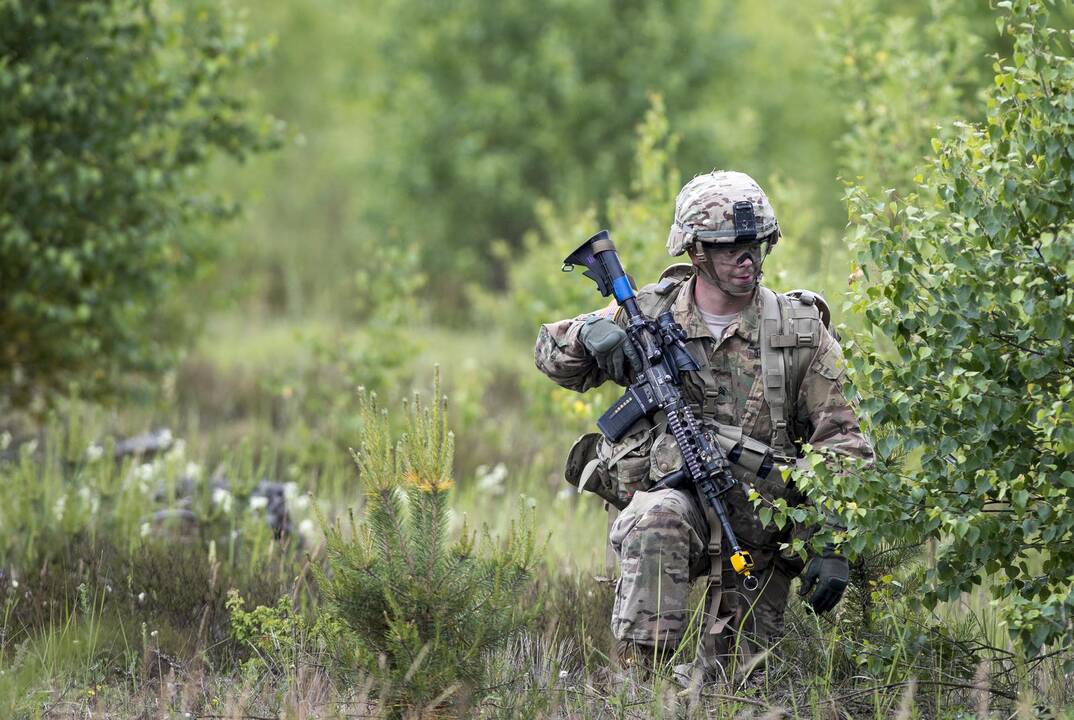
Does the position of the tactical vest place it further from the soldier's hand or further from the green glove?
the green glove

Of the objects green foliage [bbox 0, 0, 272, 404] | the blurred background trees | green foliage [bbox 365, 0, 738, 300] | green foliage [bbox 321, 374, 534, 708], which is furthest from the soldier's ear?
green foliage [bbox 365, 0, 738, 300]

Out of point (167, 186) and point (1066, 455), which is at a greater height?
point (167, 186)

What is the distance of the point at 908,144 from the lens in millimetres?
7633

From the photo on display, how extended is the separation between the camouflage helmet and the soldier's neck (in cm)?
20

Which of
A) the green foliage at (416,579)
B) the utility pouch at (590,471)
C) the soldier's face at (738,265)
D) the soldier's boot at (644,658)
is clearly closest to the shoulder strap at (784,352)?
the soldier's face at (738,265)

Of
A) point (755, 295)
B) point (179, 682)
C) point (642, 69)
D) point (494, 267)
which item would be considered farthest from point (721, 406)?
point (494, 267)

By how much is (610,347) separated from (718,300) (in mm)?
474

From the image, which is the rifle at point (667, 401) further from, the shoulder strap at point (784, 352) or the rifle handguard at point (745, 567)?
the shoulder strap at point (784, 352)

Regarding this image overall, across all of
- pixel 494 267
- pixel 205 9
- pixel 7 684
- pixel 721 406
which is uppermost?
pixel 494 267

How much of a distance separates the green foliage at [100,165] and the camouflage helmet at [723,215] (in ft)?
13.8

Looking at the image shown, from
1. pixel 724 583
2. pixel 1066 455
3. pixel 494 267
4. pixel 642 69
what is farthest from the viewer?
pixel 494 267

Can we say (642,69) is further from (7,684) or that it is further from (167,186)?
(7,684)

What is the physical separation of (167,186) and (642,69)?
34.2 feet

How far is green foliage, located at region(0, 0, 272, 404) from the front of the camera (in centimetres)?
754
